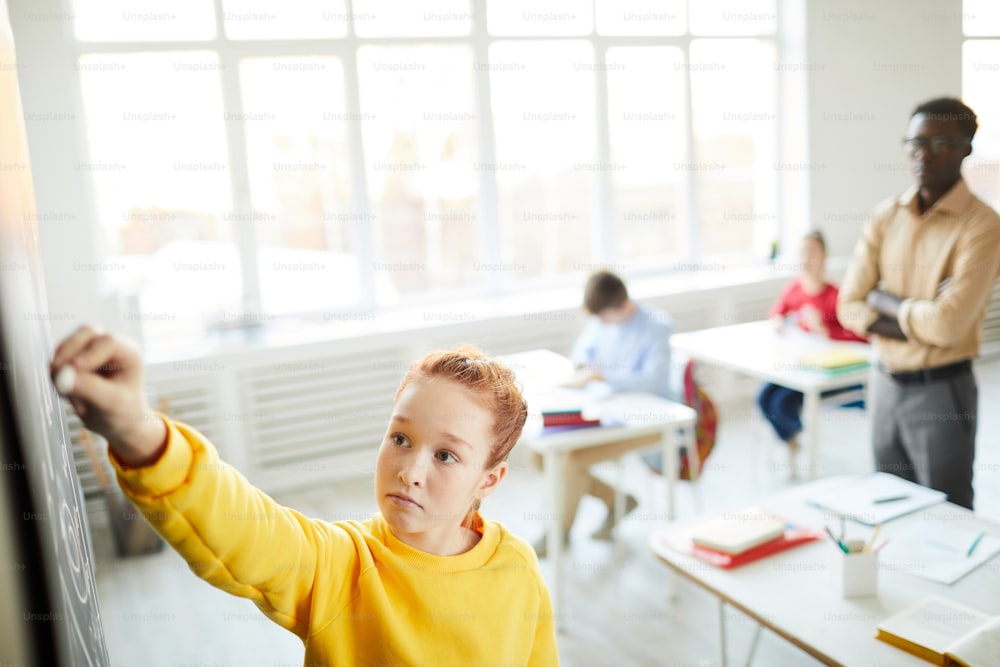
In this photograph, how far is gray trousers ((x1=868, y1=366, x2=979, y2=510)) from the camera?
2443 millimetres

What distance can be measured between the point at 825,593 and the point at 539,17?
162 inches

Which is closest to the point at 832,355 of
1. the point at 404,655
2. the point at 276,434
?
the point at 276,434

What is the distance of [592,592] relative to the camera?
3207 mm

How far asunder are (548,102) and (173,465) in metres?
4.79

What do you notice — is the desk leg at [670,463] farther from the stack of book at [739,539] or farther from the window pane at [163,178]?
the window pane at [163,178]

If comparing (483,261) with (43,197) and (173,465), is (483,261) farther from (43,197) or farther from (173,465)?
(173,465)

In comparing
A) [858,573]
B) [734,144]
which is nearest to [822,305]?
[734,144]

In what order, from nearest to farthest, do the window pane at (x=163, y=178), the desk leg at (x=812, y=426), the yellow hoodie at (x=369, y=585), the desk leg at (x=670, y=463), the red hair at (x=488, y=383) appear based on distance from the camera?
the yellow hoodie at (x=369, y=585) < the red hair at (x=488, y=383) < the desk leg at (x=670, y=463) < the desk leg at (x=812, y=426) < the window pane at (x=163, y=178)

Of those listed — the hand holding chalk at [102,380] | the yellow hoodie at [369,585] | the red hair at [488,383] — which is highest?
the hand holding chalk at [102,380]

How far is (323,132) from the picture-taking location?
4.59 metres

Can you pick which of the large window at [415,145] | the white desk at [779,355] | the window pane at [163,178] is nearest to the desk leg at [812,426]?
the white desk at [779,355]

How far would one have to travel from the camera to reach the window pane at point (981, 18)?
606cm

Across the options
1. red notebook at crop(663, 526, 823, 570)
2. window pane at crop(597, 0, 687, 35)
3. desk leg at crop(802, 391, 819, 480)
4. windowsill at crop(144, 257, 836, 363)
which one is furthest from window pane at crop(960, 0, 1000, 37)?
red notebook at crop(663, 526, 823, 570)

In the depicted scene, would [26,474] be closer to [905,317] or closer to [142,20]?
[905,317]
